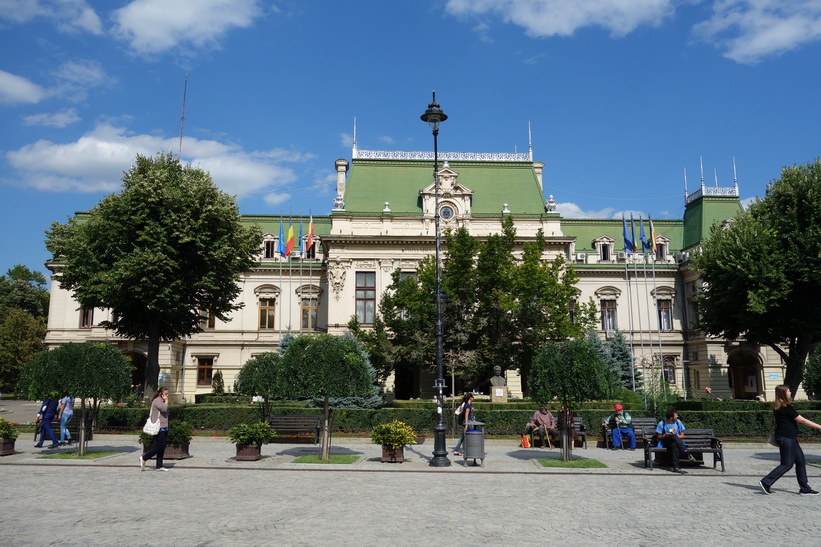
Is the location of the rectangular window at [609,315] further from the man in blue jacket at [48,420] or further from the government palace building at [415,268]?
the man in blue jacket at [48,420]

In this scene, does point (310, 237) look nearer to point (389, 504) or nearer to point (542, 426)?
point (542, 426)

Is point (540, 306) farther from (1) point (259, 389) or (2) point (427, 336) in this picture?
(1) point (259, 389)

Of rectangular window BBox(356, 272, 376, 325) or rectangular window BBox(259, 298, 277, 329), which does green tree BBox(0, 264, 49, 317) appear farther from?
rectangular window BBox(356, 272, 376, 325)

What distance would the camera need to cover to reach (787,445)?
13.0 m

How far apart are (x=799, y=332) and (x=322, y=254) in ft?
124

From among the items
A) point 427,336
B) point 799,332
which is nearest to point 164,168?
point 427,336

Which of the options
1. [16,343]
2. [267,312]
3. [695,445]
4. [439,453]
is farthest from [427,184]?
[16,343]

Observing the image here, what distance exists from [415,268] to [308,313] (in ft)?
39.8

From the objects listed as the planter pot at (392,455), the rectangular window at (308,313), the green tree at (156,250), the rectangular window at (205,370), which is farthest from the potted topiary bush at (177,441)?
the rectangular window at (205,370)

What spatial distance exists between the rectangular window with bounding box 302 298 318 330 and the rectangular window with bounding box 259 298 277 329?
2604 mm

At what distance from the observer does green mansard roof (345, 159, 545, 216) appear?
50.7 meters

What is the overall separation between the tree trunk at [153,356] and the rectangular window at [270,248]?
971 inches

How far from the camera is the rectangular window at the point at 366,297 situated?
49000 millimetres

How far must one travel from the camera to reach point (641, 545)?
895cm
